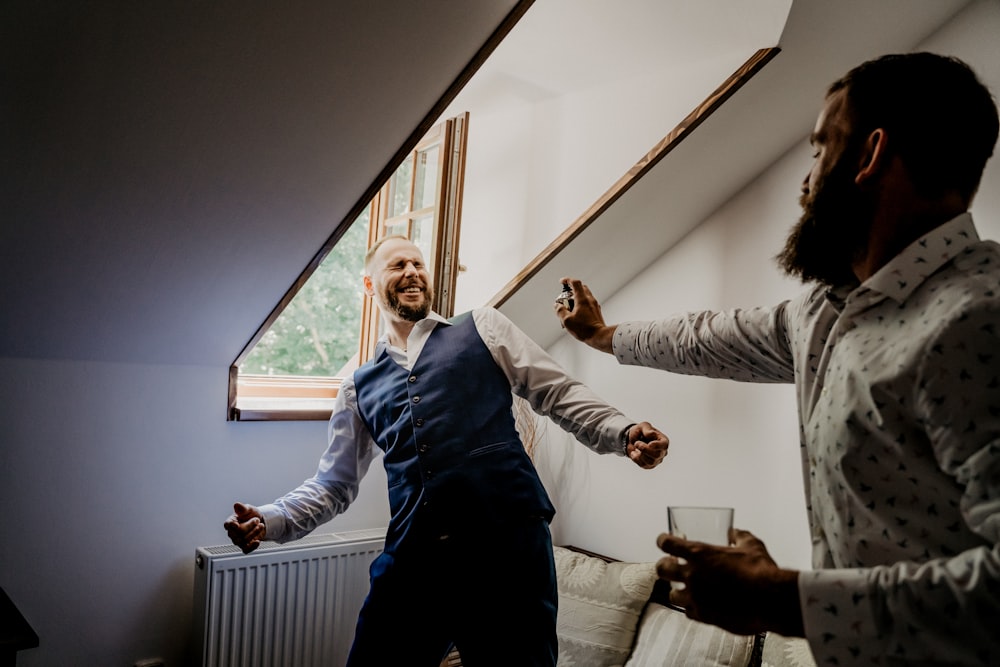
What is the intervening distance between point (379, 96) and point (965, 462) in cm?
143

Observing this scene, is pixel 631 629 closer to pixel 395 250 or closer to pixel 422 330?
pixel 422 330

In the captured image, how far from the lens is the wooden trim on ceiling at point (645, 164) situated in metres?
1.97

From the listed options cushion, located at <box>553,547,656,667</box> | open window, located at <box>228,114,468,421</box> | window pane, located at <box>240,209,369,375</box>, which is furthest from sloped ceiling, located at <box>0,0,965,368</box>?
cushion, located at <box>553,547,656,667</box>

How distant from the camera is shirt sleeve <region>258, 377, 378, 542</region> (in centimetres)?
204

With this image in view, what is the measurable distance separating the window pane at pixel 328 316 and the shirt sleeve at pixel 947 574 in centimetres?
252

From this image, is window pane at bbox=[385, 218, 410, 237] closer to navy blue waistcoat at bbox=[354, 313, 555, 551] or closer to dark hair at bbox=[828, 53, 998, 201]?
navy blue waistcoat at bbox=[354, 313, 555, 551]

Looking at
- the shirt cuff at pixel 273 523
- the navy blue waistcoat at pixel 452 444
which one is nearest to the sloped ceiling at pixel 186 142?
the navy blue waistcoat at pixel 452 444

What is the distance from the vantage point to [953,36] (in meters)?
1.94

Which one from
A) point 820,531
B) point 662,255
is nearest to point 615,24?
point 662,255

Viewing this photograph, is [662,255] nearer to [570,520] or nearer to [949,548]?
[570,520]

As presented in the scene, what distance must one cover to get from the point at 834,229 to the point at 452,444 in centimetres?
109

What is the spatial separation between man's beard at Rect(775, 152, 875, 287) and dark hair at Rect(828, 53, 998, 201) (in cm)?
7

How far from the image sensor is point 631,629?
235 cm

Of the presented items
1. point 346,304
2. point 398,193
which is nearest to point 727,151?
point 398,193
